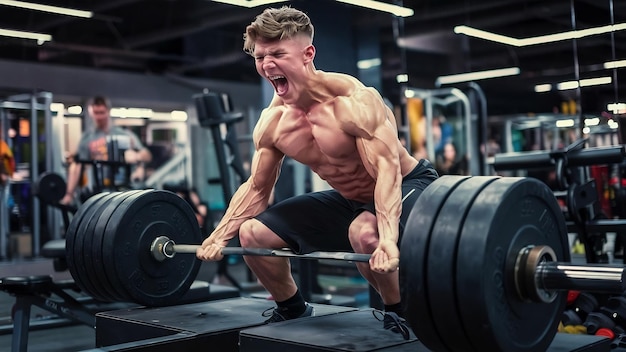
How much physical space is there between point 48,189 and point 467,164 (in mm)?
4168

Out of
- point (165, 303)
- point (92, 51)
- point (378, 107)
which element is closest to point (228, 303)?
point (165, 303)

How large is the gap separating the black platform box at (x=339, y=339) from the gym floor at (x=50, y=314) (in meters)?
1.65

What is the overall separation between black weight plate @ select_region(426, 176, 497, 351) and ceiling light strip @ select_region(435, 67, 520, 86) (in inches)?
180

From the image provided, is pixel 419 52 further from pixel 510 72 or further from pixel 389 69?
pixel 510 72

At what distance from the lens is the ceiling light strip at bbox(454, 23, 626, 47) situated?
4270 mm

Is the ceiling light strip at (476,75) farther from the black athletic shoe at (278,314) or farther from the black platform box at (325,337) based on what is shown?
the black platform box at (325,337)

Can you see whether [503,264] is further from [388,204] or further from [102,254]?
[102,254]

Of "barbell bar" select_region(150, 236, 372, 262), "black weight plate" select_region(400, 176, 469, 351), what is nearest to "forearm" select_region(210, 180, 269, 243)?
"barbell bar" select_region(150, 236, 372, 262)

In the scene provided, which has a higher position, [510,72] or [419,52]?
[419,52]

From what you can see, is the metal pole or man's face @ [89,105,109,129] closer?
man's face @ [89,105,109,129]

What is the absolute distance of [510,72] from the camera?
620 centimetres

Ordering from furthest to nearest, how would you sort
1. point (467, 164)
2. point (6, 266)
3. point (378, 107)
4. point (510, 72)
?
point (467, 164), point (6, 266), point (510, 72), point (378, 107)

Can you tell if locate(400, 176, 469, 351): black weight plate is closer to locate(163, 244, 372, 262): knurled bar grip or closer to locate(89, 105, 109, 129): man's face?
locate(163, 244, 372, 262): knurled bar grip

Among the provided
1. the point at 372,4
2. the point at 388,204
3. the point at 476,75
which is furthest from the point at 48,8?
the point at 388,204
